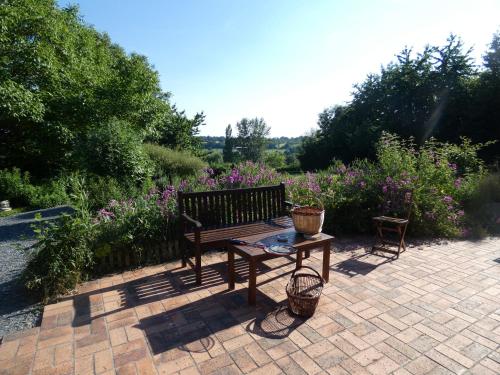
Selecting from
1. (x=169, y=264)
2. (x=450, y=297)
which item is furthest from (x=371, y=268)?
(x=169, y=264)

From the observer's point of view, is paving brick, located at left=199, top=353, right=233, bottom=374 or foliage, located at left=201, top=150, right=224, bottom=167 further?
foliage, located at left=201, top=150, right=224, bottom=167

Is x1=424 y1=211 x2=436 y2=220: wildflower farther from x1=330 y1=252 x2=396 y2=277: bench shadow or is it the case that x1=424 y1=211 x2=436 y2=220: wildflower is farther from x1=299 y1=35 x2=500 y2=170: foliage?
x1=299 y1=35 x2=500 y2=170: foliage

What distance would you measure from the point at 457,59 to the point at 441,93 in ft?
7.63

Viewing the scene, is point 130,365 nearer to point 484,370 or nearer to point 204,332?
point 204,332

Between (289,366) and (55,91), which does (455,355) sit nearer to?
(289,366)

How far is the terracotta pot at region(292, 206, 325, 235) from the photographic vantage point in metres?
3.26

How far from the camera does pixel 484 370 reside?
2.08 metres

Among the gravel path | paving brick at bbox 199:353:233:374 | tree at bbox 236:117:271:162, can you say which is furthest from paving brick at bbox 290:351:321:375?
tree at bbox 236:117:271:162

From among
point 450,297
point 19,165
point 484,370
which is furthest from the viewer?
point 19,165

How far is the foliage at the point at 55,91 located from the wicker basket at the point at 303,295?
772 centimetres

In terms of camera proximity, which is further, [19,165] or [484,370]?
[19,165]

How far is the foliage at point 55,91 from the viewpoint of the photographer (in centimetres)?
926

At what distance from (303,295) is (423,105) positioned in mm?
20879

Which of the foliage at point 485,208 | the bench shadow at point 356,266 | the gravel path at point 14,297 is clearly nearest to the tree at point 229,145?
Answer: the foliage at point 485,208
